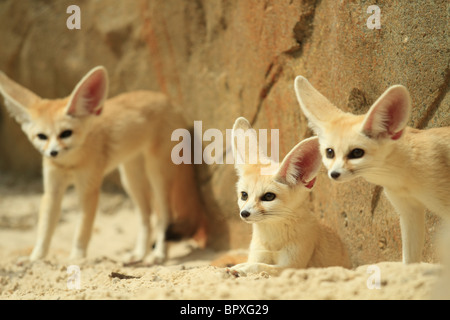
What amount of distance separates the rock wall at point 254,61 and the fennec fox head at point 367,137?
0.61m

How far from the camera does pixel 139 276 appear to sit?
10.5 feet

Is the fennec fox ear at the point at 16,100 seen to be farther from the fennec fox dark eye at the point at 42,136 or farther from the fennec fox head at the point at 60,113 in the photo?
the fennec fox dark eye at the point at 42,136

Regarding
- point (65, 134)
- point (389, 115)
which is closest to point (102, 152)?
point (65, 134)

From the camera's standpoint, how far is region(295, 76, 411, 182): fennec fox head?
2.52 meters

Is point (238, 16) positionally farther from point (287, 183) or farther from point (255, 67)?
point (287, 183)

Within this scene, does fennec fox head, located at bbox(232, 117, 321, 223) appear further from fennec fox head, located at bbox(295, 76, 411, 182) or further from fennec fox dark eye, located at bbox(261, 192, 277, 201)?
fennec fox head, located at bbox(295, 76, 411, 182)

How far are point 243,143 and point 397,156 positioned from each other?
3.11ft

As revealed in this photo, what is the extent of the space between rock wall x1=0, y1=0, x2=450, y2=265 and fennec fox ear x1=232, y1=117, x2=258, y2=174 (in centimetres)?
56

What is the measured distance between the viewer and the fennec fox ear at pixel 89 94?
13.9 ft

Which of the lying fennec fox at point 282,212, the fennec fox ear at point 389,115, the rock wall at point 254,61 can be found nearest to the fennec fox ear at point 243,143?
the lying fennec fox at point 282,212

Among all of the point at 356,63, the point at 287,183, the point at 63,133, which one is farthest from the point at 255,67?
the point at 63,133

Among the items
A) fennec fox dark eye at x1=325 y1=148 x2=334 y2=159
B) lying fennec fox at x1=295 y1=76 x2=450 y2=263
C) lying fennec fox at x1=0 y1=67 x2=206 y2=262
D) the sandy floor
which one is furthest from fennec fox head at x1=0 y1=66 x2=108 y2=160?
fennec fox dark eye at x1=325 y1=148 x2=334 y2=159

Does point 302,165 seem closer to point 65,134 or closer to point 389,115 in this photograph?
point 389,115

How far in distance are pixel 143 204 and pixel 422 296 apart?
3664 mm
